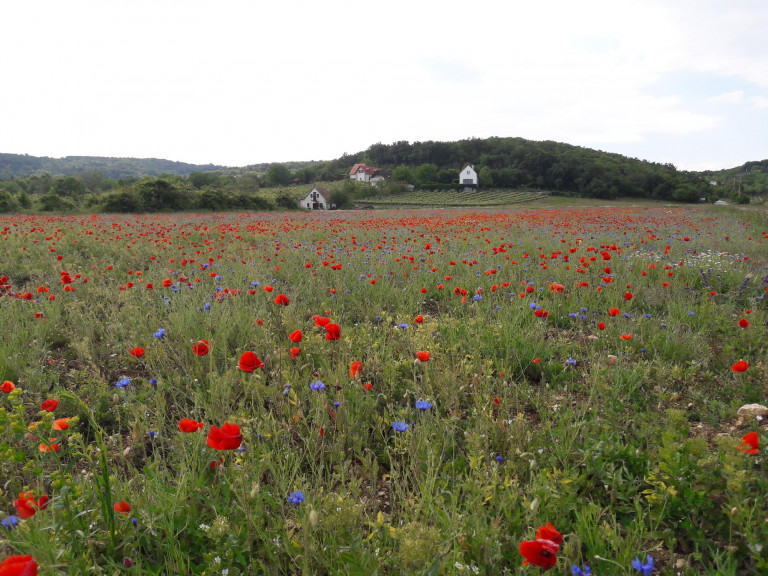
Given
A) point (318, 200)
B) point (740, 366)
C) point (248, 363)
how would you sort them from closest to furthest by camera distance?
point (248, 363)
point (740, 366)
point (318, 200)

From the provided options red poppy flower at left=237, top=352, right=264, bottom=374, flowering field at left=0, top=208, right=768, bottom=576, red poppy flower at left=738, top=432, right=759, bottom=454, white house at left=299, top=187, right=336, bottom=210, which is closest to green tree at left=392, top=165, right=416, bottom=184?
white house at left=299, top=187, right=336, bottom=210

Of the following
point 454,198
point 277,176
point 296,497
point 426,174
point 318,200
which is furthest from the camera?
point 426,174

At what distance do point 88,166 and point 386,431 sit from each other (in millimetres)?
175392

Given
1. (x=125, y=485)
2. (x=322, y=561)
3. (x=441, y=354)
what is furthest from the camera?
(x=441, y=354)

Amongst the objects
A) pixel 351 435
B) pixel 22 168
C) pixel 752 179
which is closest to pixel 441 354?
pixel 351 435

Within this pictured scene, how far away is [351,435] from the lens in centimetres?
237

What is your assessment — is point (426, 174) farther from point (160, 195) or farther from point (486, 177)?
point (160, 195)

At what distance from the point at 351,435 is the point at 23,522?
145cm

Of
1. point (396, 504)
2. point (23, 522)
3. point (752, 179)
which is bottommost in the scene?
point (396, 504)

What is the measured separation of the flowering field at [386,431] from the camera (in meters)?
1.53

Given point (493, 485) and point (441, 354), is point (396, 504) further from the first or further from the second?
point (441, 354)

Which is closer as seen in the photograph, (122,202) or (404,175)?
(122,202)

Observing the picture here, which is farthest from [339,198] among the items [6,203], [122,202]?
[6,203]

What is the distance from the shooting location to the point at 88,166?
5443 inches
